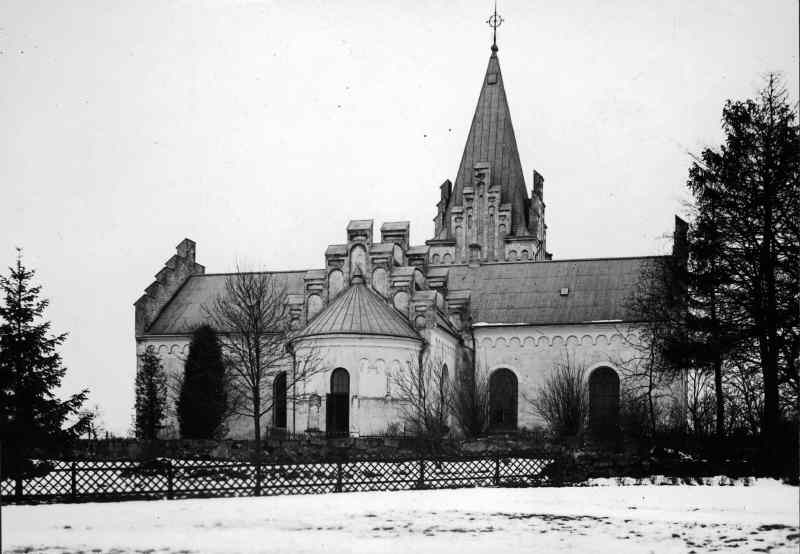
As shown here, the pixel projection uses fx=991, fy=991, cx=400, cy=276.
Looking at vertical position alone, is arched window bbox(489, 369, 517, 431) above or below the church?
below

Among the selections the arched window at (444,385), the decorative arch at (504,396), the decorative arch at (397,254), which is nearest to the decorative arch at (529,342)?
the decorative arch at (504,396)

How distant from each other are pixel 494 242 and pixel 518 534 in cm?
5014

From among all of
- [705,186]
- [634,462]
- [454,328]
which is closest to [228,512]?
[634,462]

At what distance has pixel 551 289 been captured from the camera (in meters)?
54.3

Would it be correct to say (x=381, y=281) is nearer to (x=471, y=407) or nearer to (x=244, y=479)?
(x=471, y=407)

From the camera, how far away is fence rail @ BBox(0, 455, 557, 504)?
74.4 ft

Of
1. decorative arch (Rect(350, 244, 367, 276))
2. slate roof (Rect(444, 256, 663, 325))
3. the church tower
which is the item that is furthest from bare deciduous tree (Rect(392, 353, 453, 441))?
the church tower

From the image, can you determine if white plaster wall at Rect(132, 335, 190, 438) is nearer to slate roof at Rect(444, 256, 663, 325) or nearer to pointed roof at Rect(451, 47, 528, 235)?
slate roof at Rect(444, 256, 663, 325)

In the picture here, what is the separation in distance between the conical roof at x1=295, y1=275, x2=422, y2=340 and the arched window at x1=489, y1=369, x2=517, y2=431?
7739mm

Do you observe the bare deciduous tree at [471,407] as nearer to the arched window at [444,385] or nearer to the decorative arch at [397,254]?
the arched window at [444,385]

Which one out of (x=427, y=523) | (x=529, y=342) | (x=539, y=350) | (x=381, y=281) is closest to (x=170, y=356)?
(x=381, y=281)

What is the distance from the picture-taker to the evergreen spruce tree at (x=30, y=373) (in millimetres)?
28422

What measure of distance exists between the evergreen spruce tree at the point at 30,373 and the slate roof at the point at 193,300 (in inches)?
1017

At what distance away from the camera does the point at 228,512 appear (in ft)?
67.2
